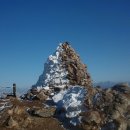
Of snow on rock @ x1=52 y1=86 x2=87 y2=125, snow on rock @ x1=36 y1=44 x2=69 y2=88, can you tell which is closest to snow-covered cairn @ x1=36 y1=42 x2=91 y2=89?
snow on rock @ x1=36 y1=44 x2=69 y2=88

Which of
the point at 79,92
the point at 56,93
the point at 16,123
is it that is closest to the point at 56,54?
the point at 56,93

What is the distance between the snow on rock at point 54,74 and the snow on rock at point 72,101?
12.6 feet

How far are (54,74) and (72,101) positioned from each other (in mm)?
8236

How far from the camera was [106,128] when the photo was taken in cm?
3084

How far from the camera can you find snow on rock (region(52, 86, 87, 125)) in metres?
32.5

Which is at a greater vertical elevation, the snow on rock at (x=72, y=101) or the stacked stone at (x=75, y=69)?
the stacked stone at (x=75, y=69)

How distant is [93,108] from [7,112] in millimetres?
8062

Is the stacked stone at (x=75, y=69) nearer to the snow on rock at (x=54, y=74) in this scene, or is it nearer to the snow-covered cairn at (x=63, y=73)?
the snow-covered cairn at (x=63, y=73)

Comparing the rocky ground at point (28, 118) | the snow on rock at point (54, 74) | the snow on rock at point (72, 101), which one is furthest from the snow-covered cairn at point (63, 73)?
the rocky ground at point (28, 118)

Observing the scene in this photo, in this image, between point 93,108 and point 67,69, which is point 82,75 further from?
point 93,108

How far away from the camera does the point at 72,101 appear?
3372 cm

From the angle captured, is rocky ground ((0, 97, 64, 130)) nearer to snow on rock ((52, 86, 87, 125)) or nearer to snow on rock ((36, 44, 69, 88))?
snow on rock ((52, 86, 87, 125))

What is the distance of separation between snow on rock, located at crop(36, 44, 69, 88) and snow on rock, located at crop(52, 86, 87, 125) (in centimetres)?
384

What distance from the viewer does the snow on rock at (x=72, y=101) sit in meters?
32.5
